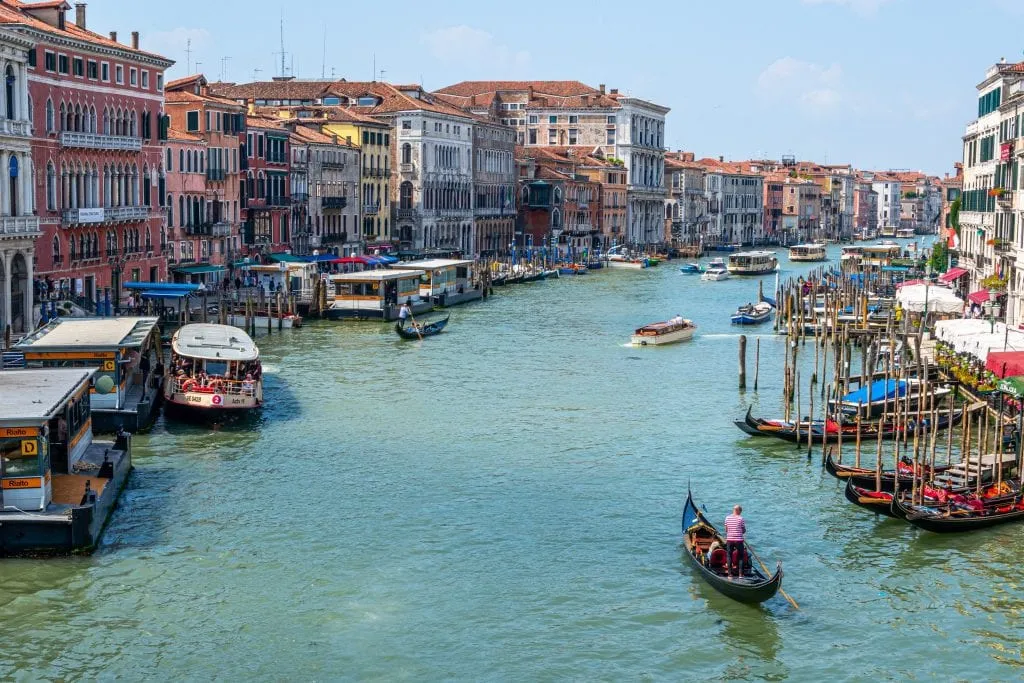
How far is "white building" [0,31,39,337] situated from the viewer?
30625 millimetres

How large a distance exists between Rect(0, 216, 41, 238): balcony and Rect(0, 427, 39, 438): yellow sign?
15167 millimetres

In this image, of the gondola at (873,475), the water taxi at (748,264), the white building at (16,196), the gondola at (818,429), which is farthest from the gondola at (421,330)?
the water taxi at (748,264)

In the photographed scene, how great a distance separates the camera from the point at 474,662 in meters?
14.0

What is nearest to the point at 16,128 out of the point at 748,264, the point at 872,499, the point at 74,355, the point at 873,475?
the point at 74,355

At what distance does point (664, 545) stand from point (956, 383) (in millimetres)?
7534

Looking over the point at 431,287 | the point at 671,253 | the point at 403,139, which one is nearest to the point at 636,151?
the point at 671,253

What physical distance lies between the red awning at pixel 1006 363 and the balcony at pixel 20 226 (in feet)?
65.6

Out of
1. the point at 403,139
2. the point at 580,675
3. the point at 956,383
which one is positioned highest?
the point at 403,139

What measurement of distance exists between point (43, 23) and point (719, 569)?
2583 cm

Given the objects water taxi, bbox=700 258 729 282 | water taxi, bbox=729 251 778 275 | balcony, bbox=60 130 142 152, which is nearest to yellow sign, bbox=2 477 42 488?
balcony, bbox=60 130 142 152

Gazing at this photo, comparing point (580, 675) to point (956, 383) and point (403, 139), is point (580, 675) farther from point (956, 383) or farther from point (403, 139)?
point (403, 139)

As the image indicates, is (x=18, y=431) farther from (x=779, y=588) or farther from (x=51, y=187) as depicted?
(x=51, y=187)

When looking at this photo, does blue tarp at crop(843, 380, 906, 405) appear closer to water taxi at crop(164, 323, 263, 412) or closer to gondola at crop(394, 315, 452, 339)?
water taxi at crop(164, 323, 263, 412)

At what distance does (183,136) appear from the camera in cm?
4534
